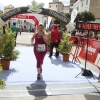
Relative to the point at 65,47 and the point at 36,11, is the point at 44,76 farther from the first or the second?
the point at 36,11

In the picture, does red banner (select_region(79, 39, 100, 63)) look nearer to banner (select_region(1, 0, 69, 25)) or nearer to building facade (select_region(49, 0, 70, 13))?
banner (select_region(1, 0, 69, 25))

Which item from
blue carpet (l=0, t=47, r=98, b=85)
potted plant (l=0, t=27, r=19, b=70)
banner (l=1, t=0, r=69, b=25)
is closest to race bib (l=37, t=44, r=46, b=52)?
blue carpet (l=0, t=47, r=98, b=85)

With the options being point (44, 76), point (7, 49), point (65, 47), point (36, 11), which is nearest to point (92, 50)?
point (44, 76)

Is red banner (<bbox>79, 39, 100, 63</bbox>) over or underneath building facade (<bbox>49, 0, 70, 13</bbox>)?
underneath

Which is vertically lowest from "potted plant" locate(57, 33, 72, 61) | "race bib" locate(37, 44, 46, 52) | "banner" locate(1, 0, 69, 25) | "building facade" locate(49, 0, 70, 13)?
"potted plant" locate(57, 33, 72, 61)

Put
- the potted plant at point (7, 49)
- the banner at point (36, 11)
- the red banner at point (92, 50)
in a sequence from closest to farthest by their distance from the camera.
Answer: the red banner at point (92, 50) → the potted plant at point (7, 49) → the banner at point (36, 11)

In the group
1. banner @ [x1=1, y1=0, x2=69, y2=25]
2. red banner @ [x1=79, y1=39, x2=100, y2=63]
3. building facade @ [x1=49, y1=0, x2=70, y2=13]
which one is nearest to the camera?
red banner @ [x1=79, y1=39, x2=100, y2=63]

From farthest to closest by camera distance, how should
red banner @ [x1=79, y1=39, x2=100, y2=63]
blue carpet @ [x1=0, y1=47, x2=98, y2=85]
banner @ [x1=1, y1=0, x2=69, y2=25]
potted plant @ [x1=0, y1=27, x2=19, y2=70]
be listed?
banner @ [x1=1, y1=0, x2=69, y2=25]
potted plant @ [x1=0, y1=27, x2=19, y2=70]
red banner @ [x1=79, y1=39, x2=100, y2=63]
blue carpet @ [x1=0, y1=47, x2=98, y2=85]

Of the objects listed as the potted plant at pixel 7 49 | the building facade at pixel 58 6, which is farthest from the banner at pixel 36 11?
the building facade at pixel 58 6

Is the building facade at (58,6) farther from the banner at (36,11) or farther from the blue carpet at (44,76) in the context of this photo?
the blue carpet at (44,76)

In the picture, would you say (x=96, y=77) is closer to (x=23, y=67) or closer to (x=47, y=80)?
(x=47, y=80)

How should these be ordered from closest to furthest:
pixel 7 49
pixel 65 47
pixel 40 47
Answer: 1. pixel 40 47
2. pixel 7 49
3. pixel 65 47

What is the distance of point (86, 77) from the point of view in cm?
685

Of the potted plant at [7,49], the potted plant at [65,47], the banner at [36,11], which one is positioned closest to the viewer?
the potted plant at [7,49]
